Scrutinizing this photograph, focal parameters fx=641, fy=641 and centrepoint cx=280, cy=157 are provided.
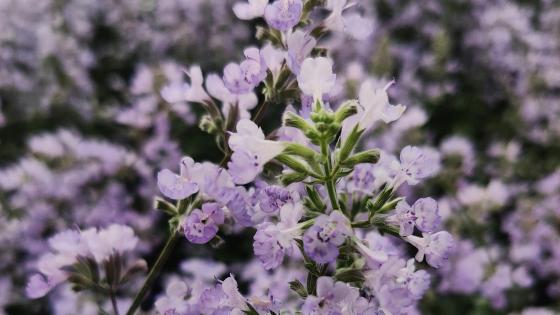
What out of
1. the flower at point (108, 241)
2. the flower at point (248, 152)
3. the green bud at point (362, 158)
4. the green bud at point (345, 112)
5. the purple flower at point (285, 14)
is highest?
the purple flower at point (285, 14)

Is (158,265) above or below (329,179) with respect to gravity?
below

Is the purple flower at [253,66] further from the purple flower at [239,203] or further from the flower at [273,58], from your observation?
the purple flower at [239,203]

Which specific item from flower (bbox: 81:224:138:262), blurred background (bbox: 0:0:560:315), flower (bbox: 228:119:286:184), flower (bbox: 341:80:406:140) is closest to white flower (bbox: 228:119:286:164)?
flower (bbox: 228:119:286:184)

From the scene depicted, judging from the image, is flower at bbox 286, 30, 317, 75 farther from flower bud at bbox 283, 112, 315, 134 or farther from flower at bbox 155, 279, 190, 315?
flower at bbox 155, 279, 190, 315

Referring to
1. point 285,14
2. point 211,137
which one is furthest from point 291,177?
point 211,137

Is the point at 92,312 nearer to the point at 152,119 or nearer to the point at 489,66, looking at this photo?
the point at 152,119

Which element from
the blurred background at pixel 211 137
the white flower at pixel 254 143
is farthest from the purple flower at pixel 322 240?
the blurred background at pixel 211 137

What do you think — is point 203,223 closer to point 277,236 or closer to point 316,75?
point 277,236

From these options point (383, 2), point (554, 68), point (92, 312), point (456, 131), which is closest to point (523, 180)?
point (456, 131)

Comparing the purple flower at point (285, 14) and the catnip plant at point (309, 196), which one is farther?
the purple flower at point (285, 14)
